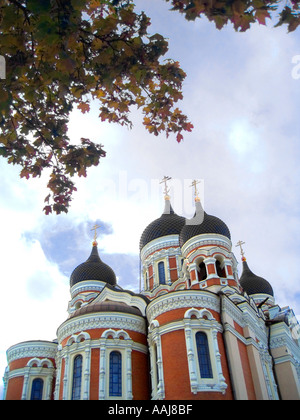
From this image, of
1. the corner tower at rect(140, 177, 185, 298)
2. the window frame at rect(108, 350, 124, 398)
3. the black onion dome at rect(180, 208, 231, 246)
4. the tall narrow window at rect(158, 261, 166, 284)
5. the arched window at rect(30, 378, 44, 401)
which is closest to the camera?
the window frame at rect(108, 350, 124, 398)

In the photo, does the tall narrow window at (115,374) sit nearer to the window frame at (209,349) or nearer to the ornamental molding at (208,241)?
the window frame at (209,349)

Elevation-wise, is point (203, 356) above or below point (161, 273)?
below

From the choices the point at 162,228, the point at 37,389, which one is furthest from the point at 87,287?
the point at 37,389

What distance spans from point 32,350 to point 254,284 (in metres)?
16.6

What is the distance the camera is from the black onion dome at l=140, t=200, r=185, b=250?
24.9 meters

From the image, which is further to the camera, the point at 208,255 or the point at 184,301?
the point at 208,255

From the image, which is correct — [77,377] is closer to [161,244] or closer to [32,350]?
[32,350]

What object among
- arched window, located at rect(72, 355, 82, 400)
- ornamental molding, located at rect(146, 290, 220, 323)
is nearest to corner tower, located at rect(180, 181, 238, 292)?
ornamental molding, located at rect(146, 290, 220, 323)

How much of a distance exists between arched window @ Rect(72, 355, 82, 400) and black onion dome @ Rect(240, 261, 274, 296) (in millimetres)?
15539

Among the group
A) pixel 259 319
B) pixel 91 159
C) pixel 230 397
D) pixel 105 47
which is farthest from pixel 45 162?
pixel 259 319

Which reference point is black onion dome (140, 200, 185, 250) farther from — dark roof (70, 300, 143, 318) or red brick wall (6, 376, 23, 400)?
red brick wall (6, 376, 23, 400)

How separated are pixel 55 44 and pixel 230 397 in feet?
44.4

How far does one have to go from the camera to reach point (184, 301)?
50.2 ft
